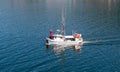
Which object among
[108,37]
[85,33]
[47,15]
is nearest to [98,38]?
[108,37]

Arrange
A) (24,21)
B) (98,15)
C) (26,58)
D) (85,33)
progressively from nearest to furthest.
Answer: (26,58), (85,33), (24,21), (98,15)

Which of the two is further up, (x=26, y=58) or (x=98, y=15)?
(x=98, y=15)

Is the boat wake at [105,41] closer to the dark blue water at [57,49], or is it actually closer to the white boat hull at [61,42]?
the dark blue water at [57,49]

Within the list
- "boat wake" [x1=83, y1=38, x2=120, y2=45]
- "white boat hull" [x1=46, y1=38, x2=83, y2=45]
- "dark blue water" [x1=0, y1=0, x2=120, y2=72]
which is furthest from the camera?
"white boat hull" [x1=46, y1=38, x2=83, y2=45]

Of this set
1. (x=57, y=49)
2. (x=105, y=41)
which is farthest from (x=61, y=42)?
(x=105, y=41)

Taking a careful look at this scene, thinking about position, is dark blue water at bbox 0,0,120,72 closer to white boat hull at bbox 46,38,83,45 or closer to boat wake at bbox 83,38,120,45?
boat wake at bbox 83,38,120,45

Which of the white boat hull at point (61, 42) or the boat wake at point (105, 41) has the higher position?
the white boat hull at point (61, 42)

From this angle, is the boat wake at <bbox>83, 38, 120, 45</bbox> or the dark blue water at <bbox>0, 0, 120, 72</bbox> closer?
the dark blue water at <bbox>0, 0, 120, 72</bbox>

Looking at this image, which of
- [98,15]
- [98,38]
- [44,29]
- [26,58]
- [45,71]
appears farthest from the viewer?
[98,15]

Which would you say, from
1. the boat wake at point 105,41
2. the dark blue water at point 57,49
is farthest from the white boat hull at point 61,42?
the boat wake at point 105,41

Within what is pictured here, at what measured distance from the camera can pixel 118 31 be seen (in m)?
141

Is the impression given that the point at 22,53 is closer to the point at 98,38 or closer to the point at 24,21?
the point at 98,38

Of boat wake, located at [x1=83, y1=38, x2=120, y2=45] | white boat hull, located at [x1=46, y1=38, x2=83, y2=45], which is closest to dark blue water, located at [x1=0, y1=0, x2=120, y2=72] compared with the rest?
boat wake, located at [x1=83, y1=38, x2=120, y2=45]

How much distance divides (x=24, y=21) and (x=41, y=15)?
23.7m
